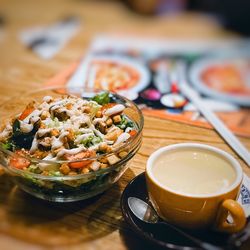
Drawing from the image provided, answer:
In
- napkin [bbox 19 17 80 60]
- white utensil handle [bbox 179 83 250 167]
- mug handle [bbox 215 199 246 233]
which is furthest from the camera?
napkin [bbox 19 17 80 60]

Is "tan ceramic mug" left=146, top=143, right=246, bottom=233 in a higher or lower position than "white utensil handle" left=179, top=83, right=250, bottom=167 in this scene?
higher

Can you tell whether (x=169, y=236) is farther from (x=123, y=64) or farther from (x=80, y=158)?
(x=123, y=64)

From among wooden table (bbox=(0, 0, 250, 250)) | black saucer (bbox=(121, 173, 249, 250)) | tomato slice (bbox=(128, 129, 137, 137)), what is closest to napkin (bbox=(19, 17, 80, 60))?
wooden table (bbox=(0, 0, 250, 250))

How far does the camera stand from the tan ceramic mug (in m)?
0.51

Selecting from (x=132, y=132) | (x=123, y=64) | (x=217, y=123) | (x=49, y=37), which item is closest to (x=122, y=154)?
(x=132, y=132)

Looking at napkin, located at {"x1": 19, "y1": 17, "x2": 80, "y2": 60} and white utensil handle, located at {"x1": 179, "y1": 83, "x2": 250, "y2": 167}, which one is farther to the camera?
napkin, located at {"x1": 19, "y1": 17, "x2": 80, "y2": 60}

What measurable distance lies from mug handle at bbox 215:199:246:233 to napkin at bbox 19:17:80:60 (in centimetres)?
84

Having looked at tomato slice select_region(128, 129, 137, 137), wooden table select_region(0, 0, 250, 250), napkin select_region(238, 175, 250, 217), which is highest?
tomato slice select_region(128, 129, 137, 137)

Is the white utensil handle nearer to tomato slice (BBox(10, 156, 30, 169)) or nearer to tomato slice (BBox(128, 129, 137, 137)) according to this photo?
tomato slice (BBox(128, 129, 137, 137))

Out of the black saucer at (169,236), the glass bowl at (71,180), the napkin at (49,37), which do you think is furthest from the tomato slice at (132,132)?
the napkin at (49,37)

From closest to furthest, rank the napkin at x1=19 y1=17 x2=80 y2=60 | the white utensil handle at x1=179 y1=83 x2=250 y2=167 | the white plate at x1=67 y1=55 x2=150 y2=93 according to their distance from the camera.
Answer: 1. the white utensil handle at x1=179 y1=83 x2=250 y2=167
2. the white plate at x1=67 y1=55 x2=150 y2=93
3. the napkin at x1=19 y1=17 x2=80 y2=60

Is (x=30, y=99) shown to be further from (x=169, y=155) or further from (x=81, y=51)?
(x=81, y=51)

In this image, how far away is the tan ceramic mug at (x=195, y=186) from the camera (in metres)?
0.51

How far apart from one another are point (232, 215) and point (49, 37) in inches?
41.9
